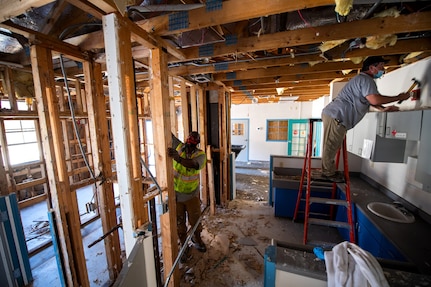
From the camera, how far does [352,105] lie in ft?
6.16

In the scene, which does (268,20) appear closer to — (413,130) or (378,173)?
(413,130)

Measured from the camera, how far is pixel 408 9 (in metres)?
1.41

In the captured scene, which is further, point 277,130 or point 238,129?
point 238,129

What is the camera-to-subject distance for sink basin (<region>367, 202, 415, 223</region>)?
5.90 ft

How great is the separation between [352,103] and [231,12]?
5.08 feet

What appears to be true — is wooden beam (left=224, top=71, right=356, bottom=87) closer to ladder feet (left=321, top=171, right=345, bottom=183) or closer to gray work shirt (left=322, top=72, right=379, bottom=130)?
gray work shirt (left=322, top=72, right=379, bottom=130)

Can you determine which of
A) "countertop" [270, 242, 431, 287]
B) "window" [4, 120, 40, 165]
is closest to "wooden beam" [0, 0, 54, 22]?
"countertop" [270, 242, 431, 287]

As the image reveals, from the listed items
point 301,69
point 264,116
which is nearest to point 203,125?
point 301,69

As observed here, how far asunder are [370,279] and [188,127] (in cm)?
304

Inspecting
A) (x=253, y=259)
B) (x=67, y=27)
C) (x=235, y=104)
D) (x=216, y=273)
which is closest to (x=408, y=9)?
(x=67, y=27)

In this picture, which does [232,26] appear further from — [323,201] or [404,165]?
[404,165]

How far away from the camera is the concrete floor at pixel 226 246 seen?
213 cm

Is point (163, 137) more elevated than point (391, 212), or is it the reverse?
point (163, 137)

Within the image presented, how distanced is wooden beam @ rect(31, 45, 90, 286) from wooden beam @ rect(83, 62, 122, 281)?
0.26 metres
